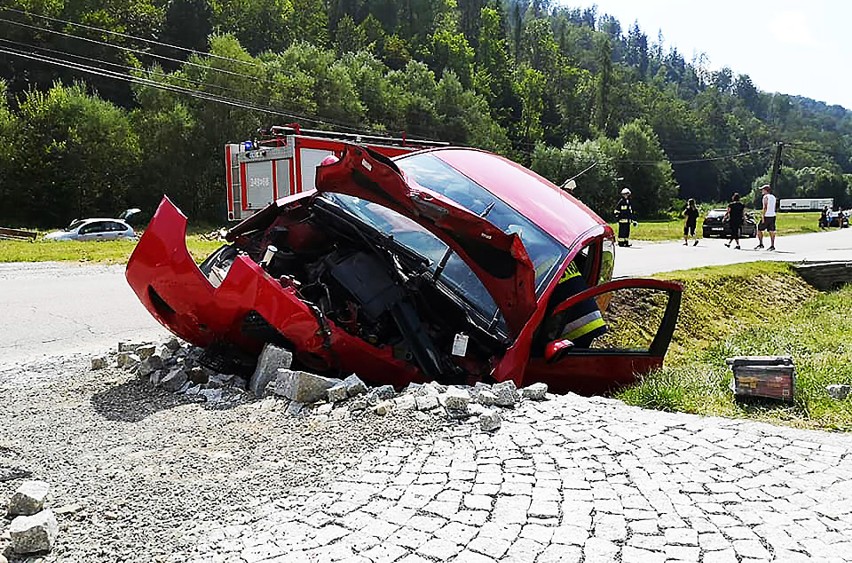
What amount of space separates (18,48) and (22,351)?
4734 centimetres

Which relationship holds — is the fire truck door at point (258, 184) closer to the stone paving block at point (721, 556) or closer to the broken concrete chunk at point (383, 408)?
the broken concrete chunk at point (383, 408)

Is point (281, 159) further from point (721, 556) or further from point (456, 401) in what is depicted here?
point (721, 556)

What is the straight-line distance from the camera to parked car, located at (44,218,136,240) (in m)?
24.1

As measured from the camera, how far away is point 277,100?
42656 mm

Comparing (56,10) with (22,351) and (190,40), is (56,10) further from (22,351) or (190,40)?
(22,351)

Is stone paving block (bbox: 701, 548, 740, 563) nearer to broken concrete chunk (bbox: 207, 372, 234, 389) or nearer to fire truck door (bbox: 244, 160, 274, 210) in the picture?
broken concrete chunk (bbox: 207, 372, 234, 389)

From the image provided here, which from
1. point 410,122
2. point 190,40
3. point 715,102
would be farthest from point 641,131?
point 715,102

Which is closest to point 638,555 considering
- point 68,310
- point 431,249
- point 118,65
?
point 431,249

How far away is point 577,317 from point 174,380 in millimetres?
2867

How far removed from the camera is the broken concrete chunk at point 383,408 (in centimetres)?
378

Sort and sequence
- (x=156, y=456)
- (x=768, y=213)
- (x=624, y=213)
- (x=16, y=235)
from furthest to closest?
(x=16, y=235) → (x=624, y=213) → (x=768, y=213) → (x=156, y=456)

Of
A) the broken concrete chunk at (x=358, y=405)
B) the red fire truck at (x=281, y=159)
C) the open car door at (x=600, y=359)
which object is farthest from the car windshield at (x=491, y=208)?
the red fire truck at (x=281, y=159)

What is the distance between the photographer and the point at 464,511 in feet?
9.09

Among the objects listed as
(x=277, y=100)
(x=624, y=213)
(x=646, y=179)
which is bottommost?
(x=624, y=213)
